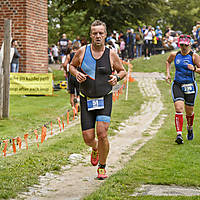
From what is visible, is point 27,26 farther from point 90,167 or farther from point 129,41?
point 90,167

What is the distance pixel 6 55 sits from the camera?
12.8 metres

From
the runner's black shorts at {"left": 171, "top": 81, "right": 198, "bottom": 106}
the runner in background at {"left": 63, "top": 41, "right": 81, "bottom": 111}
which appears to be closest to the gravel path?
the runner's black shorts at {"left": 171, "top": 81, "right": 198, "bottom": 106}

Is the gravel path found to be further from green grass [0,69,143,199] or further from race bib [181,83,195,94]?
race bib [181,83,195,94]

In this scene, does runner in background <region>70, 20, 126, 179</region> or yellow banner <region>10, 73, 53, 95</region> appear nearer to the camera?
runner in background <region>70, 20, 126, 179</region>

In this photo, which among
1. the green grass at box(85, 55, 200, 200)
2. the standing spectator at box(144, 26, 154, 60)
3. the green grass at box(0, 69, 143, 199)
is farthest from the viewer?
the standing spectator at box(144, 26, 154, 60)

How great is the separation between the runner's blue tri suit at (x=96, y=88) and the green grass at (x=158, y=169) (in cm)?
94

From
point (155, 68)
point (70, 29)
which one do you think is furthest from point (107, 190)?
point (70, 29)

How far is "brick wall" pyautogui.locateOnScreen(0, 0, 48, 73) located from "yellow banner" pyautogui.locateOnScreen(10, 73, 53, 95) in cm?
206

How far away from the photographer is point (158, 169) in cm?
721

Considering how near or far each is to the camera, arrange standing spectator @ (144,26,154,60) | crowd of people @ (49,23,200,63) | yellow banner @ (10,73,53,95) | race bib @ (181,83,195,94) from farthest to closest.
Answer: standing spectator @ (144,26,154,60) < crowd of people @ (49,23,200,63) < yellow banner @ (10,73,53,95) < race bib @ (181,83,195,94)

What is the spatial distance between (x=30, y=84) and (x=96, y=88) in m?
11.8

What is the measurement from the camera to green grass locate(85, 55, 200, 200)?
5.87 m

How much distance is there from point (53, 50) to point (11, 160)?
30.6m

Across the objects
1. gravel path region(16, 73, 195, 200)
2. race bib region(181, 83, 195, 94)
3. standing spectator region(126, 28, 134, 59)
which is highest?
standing spectator region(126, 28, 134, 59)
